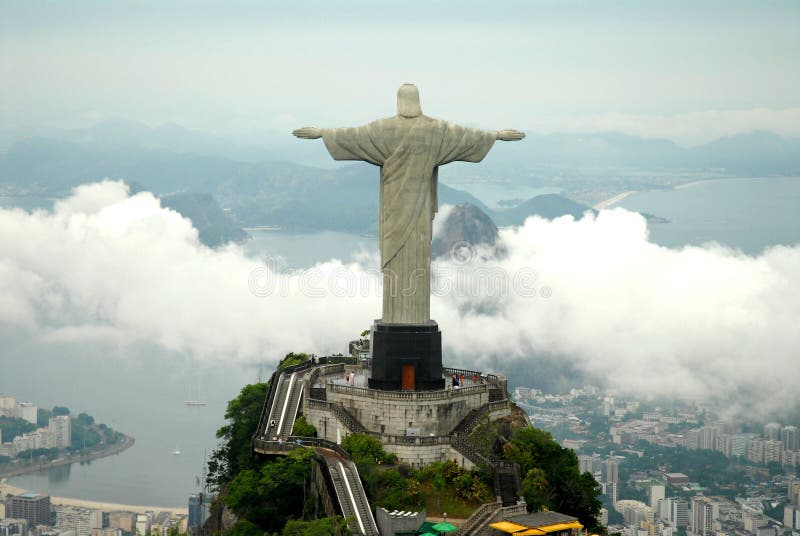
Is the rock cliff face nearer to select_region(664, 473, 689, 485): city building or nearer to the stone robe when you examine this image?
select_region(664, 473, 689, 485): city building

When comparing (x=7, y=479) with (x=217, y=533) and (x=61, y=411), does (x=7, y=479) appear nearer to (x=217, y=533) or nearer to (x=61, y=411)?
(x=61, y=411)

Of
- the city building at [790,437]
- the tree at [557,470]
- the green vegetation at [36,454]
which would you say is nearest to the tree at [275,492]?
the tree at [557,470]

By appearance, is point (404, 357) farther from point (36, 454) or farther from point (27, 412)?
point (27, 412)

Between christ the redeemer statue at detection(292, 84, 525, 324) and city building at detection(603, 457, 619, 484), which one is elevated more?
christ the redeemer statue at detection(292, 84, 525, 324)

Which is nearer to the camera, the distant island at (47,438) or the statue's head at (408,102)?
the statue's head at (408,102)

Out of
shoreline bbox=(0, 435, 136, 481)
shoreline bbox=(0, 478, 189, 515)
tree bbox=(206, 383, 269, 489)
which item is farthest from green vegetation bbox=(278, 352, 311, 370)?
shoreline bbox=(0, 435, 136, 481)

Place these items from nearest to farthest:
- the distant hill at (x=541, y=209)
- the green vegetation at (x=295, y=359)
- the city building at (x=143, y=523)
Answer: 1. the green vegetation at (x=295, y=359)
2. the city building at (x=143, y=523)
3. the distant hill at (x=541, y=209)

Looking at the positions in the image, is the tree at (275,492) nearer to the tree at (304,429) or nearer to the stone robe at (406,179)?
the tree at (304,429)
